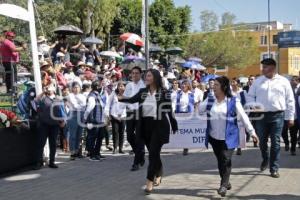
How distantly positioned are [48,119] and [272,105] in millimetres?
4358

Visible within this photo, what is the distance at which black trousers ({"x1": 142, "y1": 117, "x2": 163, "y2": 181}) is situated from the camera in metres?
8.07

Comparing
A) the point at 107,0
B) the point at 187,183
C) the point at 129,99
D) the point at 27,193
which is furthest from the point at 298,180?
the point at 107,0

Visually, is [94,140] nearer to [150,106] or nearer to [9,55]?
[9,55]

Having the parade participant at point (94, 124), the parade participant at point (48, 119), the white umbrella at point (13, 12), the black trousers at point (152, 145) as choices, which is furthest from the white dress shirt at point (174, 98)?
the black trousers at point (152, 145)

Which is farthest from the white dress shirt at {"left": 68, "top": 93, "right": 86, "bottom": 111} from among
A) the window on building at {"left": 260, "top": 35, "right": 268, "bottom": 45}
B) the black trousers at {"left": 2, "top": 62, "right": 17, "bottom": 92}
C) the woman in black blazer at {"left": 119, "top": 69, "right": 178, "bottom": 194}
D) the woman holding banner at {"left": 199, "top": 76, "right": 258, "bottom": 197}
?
the window on building at {"left": 260, "top": 35, "right": 268, "bottom": 45}

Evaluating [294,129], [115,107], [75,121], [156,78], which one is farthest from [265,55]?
[156,78]

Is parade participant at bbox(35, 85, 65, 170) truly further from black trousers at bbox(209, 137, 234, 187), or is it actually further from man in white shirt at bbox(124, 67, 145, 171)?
black trousers at bbox(209, 137, 234, 187)

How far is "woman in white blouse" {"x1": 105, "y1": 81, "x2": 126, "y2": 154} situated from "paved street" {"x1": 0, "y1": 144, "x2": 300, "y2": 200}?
3.72 ft

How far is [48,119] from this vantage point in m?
10.4

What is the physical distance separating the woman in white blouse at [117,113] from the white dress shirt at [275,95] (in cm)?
369

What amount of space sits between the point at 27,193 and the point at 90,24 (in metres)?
28.8

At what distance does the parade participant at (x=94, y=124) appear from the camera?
1172cm

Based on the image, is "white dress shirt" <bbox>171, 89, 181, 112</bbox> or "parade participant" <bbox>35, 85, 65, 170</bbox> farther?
"white dress shirt" <bbox>171, 89, 181, 112</bbox>

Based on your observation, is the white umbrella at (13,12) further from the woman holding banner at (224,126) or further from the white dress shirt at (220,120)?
the white dress shirt at (220,120)
